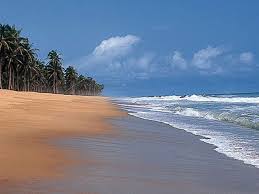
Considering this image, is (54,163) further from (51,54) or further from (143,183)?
(51,54)

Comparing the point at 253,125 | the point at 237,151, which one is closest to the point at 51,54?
the point at 253,125

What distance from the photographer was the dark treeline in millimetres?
63897

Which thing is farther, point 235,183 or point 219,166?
point 219,166

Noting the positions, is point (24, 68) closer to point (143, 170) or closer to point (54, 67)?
point (54, 67)

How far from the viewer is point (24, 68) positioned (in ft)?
232

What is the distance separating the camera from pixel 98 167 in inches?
299

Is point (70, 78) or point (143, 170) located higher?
point (70, 78)

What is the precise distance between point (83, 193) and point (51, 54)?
88552 mm

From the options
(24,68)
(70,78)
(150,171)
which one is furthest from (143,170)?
(70,78)

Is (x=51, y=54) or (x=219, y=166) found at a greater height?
(x=51, y=54)

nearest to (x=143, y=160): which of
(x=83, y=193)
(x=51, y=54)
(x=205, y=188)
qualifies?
(x=205, y=188)

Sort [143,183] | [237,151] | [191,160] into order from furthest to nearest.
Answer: [237,151]
[191,160]
[143,183]

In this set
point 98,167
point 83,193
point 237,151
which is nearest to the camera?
point 83,193

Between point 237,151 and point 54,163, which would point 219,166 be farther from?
point 54,163
